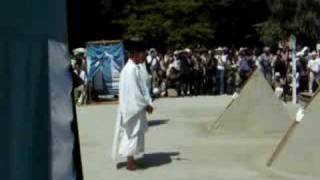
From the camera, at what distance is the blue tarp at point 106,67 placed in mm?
31375

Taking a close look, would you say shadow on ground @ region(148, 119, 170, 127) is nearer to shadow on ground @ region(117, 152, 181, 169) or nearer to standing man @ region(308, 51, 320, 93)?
shadow on ground @ region(117, 152, 181, 169)

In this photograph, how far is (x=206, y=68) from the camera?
33.5m

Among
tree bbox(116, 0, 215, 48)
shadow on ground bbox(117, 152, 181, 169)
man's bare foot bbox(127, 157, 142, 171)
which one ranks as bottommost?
shadow on ground bbox(117, 152, 181, 169)

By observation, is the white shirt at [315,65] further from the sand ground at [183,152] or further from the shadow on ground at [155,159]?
the shadow on ground at [155,159]

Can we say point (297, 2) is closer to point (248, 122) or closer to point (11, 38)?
point (248, 122)

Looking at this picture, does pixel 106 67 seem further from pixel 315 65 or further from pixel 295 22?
pixel 295 22

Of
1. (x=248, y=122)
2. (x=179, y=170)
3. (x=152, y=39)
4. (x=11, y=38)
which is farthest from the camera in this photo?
(x=152, y=39)

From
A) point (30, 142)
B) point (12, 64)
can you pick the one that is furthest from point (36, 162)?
point (12, 64)

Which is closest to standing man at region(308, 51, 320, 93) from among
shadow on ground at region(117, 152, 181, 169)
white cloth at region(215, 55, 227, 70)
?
white cloth at region(215, 55, 227, 70)

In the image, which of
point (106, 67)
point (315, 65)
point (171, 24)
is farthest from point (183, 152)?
point (171, 24)

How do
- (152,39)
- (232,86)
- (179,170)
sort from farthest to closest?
(152,39)
(232,86)
(179,170)

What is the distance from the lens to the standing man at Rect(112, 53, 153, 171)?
12594 mm

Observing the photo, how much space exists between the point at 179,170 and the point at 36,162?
892 centimetres

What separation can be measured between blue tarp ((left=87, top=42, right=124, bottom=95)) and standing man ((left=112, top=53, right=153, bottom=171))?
18.4 meters
